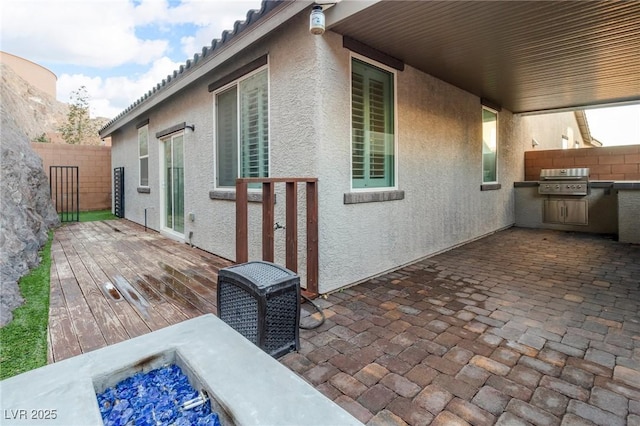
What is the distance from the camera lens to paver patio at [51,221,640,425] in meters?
2.01

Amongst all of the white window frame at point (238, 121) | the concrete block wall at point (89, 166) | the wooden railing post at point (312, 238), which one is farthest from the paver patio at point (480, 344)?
the concrete block wall at point (89, 166)

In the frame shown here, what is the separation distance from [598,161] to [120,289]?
36.2ft

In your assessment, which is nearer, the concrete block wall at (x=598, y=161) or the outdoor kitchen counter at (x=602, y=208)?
the outdoor kitchen counter at (x=602, y=208)

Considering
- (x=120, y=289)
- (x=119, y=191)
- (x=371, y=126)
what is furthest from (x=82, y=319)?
(x=119, y=191)

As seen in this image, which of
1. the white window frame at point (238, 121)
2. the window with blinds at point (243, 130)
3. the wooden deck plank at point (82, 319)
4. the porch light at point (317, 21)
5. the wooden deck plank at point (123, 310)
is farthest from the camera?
the window with blinds at point (243, 130)

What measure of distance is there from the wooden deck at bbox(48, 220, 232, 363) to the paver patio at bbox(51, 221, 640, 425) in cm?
8

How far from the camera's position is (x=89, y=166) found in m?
13.2

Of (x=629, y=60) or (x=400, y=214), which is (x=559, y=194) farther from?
(x=400, y=214)

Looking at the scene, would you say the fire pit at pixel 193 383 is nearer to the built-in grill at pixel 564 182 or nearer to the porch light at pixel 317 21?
the porch light at pixel 317 21

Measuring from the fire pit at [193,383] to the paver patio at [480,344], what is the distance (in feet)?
2.47

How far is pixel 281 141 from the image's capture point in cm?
432

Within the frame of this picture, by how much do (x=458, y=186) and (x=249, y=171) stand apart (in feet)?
13.3

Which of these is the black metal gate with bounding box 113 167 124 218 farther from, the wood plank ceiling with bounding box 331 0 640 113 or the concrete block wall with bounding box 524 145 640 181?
the concrete block wall with bounding box 524 145 640 181

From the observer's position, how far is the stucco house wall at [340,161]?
3.90 metres
